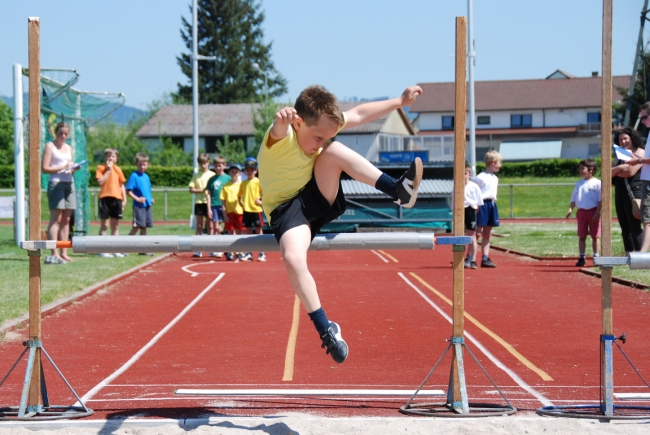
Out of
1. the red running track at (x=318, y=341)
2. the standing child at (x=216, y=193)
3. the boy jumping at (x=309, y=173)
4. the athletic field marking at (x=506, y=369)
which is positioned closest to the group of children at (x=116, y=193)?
the standing child at (x=216, y=193)

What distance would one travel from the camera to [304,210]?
5348mm

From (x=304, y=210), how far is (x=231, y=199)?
1038cm

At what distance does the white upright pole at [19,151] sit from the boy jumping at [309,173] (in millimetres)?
11365

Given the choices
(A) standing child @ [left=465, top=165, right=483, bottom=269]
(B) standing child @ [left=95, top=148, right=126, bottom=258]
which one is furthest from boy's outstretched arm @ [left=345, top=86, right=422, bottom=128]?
(B) standing child @ [left=95, top=148, right=126, bottom=258]

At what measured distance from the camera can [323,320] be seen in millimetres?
4938

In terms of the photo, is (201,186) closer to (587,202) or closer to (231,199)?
(231,199)

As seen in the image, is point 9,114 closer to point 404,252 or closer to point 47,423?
point 404,252

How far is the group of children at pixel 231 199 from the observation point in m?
15.6

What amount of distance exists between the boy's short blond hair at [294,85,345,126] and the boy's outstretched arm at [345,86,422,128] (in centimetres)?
21

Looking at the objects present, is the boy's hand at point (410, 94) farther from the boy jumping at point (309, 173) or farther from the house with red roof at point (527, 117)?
the house with red roof at point (527, 117)

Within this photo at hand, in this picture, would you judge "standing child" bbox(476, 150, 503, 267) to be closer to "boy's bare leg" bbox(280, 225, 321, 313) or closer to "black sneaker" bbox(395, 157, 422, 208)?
"black sneaker" bbox(395, 157, 422, 208)

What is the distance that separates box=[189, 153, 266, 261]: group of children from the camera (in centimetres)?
1556

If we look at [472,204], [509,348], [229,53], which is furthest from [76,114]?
[229,53]

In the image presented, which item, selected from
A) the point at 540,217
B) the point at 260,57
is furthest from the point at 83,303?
the point at 260,57
